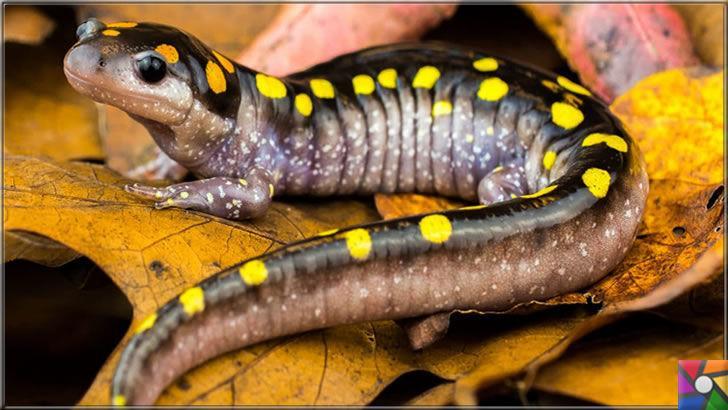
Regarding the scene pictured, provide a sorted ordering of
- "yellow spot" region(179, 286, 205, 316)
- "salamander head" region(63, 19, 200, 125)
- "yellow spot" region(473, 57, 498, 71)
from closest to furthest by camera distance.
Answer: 1. "yellow spot" region(179, 286, 205, 316)
2. "salamander head" region(63, 19, 200, 125)
3. "yellow spot" region(473, 57, 498, 71)

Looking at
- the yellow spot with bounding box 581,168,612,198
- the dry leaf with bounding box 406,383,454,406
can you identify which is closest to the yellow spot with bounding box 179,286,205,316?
the dry leaf with bounding box 406,383,454,406

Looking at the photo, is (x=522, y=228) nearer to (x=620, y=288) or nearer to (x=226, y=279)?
(x=620, y=288)

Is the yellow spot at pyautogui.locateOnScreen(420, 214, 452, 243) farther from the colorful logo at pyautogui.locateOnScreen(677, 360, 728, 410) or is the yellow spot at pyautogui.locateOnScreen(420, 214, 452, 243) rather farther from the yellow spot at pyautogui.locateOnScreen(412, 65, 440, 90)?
the yellow spot at pyautogui.locateOnScreen(412, 65, 440, 90)

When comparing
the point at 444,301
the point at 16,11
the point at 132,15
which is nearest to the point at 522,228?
the point at 444,301

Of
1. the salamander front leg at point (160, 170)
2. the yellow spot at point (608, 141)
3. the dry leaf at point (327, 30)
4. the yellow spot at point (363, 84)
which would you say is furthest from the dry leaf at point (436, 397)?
the dry leaf at point (327, 30)

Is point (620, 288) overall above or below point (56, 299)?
above
